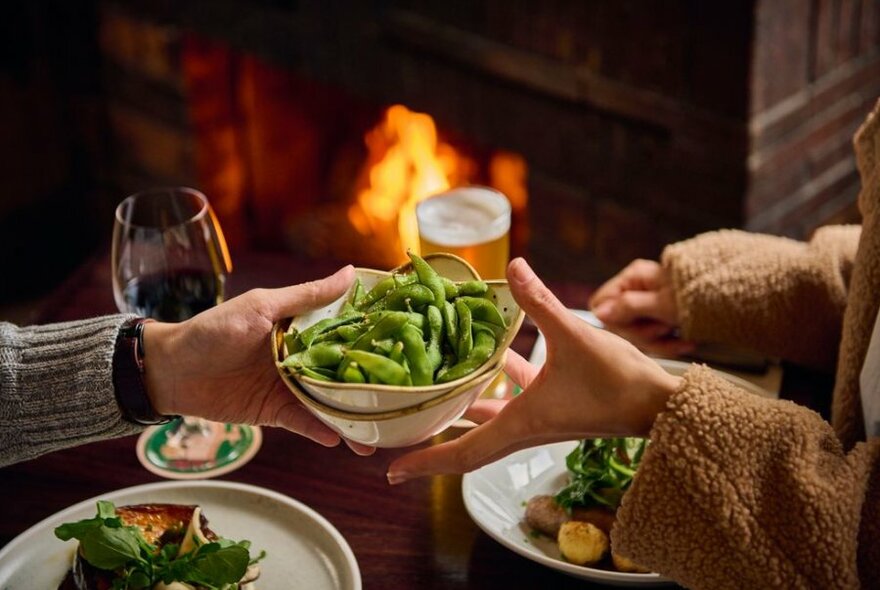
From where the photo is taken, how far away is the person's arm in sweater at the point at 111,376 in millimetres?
1252

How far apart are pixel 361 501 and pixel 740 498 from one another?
45 centimetres

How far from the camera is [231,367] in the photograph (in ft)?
4.21

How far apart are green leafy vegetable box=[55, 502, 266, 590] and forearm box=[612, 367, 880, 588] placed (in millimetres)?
380

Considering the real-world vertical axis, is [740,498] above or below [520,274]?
below

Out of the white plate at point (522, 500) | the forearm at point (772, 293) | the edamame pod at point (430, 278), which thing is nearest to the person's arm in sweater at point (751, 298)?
the forearm at point (772, 293)

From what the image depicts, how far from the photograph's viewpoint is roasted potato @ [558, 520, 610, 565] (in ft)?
3.76

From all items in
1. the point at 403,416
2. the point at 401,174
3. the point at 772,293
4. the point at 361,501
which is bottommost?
the point at 401,174

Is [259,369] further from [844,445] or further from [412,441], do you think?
[844,445]

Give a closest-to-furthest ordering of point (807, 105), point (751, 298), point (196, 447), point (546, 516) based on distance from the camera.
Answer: point (546, 516)
point (196, 447)
point (751, 298)
point (807, 105)

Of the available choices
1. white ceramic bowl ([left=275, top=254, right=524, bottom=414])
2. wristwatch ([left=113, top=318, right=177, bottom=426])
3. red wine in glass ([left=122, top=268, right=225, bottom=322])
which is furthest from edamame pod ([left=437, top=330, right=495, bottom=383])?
red wine in glass ([left=122, top=268, right=225, bottom=322])

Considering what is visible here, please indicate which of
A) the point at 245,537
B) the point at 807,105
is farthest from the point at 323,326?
the point at 807,105

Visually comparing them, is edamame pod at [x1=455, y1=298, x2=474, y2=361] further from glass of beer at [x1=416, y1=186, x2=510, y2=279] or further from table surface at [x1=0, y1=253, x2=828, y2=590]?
glass of beer at [x1=416, y1=186, x2=510, y2=279]

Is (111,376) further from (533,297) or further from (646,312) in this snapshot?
(646,312)

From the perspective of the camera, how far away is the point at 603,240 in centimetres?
256
